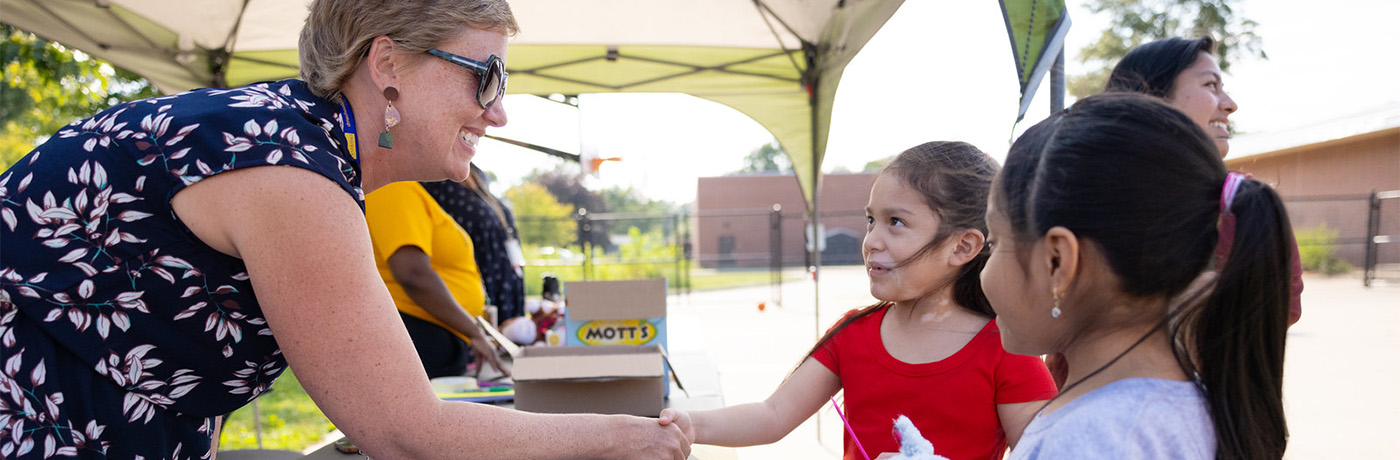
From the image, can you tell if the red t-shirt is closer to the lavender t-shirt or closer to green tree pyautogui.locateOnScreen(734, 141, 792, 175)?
the lavender t-shirt

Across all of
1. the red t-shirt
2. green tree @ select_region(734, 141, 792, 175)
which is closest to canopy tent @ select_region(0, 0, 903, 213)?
the red t-shirt

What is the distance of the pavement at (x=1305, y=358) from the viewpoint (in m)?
4.33

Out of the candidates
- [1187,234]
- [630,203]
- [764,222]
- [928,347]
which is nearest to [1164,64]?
[928,347]

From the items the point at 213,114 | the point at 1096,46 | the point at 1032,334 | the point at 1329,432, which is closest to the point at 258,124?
the point at 213,114

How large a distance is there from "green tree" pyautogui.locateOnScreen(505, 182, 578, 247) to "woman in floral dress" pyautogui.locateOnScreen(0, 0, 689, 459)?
1887cm

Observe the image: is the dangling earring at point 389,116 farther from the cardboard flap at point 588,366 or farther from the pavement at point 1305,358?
the pavement at point 1305,358

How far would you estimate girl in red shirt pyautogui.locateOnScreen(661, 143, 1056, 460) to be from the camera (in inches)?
58.8

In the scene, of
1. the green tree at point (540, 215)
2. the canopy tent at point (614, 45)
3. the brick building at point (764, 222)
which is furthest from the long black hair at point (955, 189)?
the brick building at point (764, 222)

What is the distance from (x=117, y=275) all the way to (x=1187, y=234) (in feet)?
4.42

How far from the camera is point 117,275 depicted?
1.04 meters

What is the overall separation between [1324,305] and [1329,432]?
6845 mm

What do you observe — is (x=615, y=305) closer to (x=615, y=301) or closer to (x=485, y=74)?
(x=615, y=301)

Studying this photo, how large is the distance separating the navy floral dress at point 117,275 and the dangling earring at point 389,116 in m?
0.13

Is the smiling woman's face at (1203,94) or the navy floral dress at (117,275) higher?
the smiling woman's face at (1203,94)
